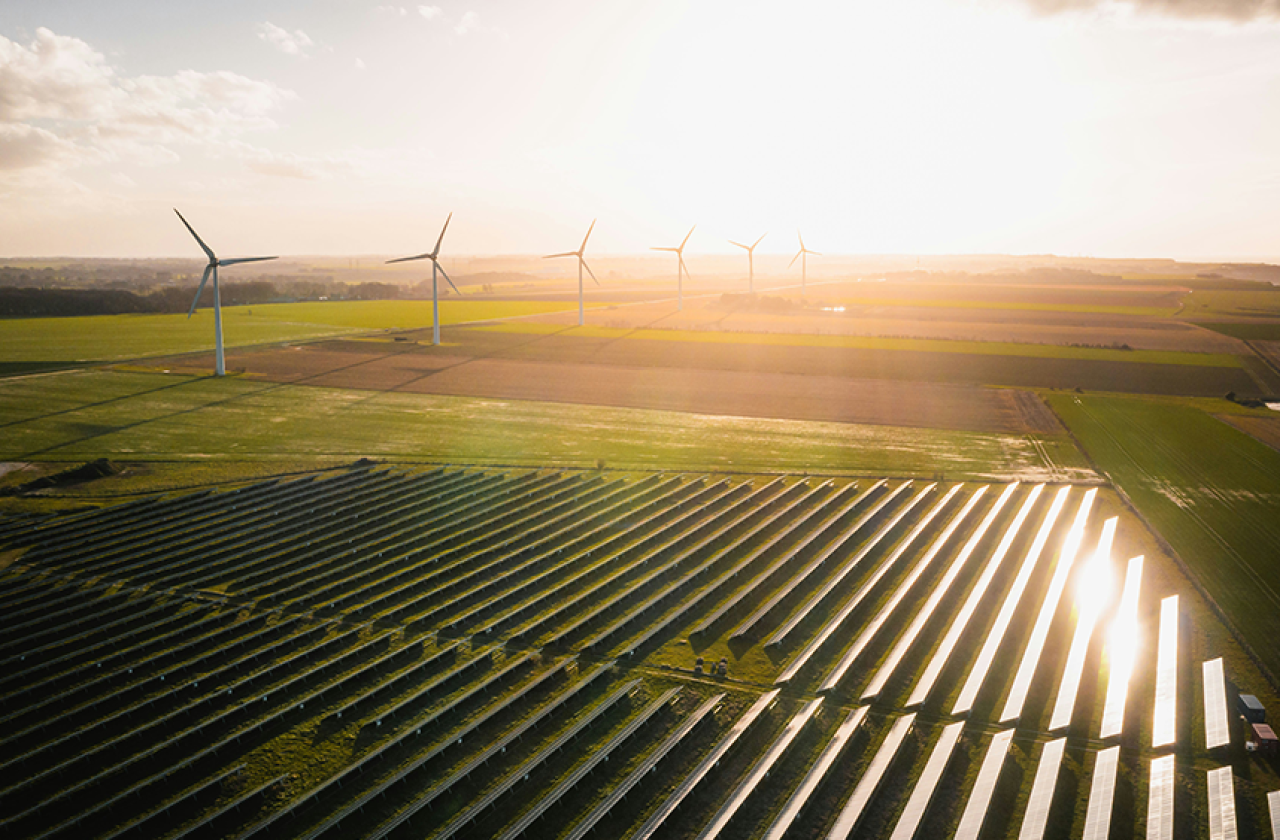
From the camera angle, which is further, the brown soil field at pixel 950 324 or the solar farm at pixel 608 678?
the brown soil field at pixel 950 324

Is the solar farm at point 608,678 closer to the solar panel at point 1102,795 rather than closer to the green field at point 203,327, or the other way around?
the solar panel at point 1102,795

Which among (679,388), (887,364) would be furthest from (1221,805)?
(887,364)

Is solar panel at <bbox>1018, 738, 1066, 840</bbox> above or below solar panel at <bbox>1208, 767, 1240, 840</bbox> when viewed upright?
above

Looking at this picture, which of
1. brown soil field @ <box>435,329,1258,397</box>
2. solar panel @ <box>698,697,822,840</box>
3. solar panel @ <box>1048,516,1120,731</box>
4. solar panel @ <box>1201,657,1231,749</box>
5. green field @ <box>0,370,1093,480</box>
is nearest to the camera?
solar panel @ <box>698,697,822,840</box>

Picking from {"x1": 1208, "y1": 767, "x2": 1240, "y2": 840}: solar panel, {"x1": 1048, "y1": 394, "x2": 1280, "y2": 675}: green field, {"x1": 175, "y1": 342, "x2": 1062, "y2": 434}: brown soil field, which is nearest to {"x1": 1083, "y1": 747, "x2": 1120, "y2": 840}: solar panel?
{"x1": 1208, "y1": 767, "x2": 1240, "y2": 840}: solar panel

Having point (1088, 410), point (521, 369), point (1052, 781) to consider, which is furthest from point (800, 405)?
point (1052, 781)

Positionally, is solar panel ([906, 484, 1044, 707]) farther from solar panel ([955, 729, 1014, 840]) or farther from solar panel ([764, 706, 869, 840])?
solar panel ([955, 729, 1014, 840])

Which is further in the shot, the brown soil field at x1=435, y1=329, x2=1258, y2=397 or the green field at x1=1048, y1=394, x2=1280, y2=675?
the brown soil field at x1=435, y1=329, x2=1258, y2=397

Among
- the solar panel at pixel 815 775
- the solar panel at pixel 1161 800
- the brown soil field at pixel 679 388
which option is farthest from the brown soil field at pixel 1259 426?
the solar panel at pixel 815 775

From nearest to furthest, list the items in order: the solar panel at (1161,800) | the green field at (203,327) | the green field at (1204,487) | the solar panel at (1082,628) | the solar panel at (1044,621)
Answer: the solar panel at (1161,800) → the solar panel at (1082,628) → the solar panel at (1044,621) → the green field at (1204,487) → the green field at (203,327)
